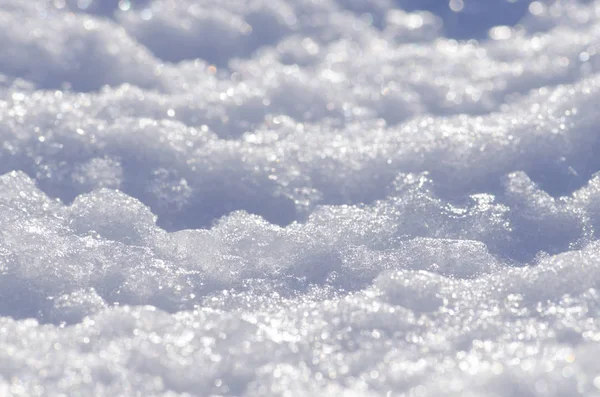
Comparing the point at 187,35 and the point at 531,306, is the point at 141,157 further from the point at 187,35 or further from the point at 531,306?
the point at 531,306

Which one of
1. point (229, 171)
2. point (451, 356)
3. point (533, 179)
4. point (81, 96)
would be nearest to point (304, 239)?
point (229, 171)

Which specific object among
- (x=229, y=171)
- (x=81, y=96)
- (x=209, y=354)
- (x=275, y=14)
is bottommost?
(x=209, y=354)

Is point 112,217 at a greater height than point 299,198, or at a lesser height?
lesser

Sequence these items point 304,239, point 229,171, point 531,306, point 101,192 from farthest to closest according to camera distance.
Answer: point 229,171
point 101,192
point 304,239
point 531,306

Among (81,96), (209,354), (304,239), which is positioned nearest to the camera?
(209,354)

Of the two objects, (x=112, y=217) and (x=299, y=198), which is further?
(x=299, y=198)

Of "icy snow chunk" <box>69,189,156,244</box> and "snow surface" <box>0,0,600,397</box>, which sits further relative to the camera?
"icy snow chunk" <box>69,189,156,244</box>

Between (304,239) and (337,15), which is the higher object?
(337,15)

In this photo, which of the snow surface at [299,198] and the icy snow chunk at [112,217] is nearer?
the snow surface at [299,198]
